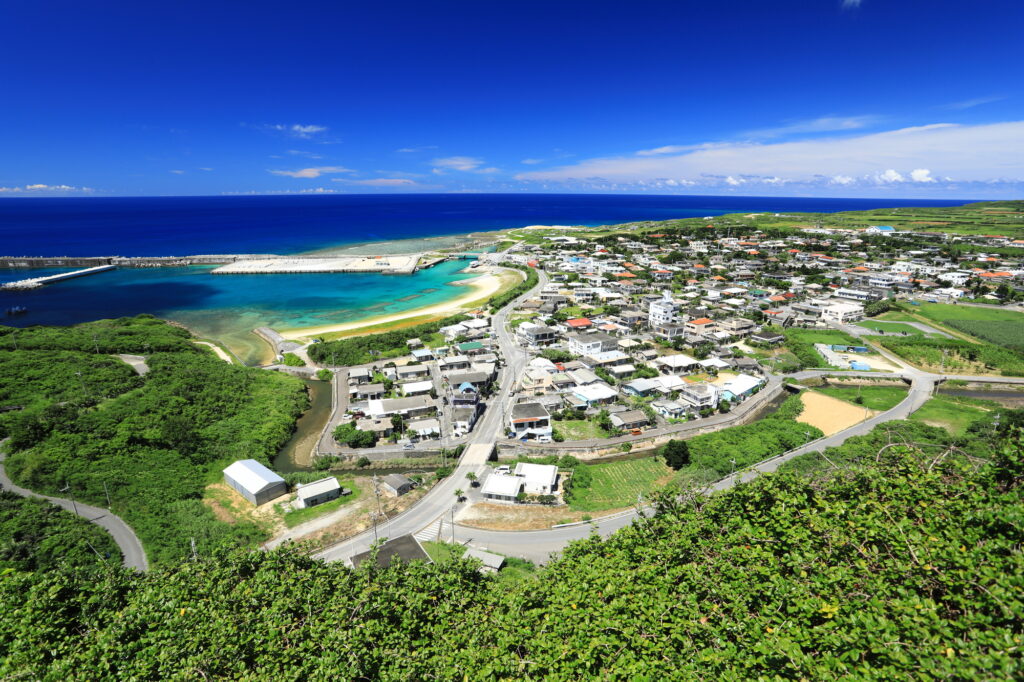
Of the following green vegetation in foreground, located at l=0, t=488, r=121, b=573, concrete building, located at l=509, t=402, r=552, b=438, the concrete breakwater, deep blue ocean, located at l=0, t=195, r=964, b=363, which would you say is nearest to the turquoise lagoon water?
deep blue ocean, located at l=0, t=195, r=964, b=363

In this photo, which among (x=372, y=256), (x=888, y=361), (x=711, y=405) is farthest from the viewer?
(x=372, y=256)

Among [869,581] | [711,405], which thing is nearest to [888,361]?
[711,405]

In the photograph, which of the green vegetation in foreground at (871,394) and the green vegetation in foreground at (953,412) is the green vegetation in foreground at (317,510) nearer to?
the green vegetation in foreground at (871,394)

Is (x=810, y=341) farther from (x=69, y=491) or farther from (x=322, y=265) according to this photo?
(x=322, y=265)

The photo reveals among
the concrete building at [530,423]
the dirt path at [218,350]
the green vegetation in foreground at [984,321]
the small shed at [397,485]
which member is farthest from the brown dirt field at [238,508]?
the green vegetation in foreground at [984,321]

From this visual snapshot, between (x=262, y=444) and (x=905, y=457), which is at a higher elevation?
(x=905, y=457)

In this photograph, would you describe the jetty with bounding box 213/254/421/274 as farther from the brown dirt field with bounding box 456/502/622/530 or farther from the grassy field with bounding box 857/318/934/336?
the grassy field with bounding box 857/318/934/336

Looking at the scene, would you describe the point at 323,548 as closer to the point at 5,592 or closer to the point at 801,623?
the point at 5,592
